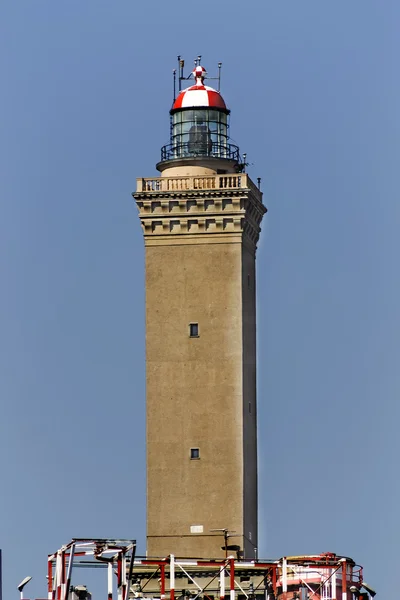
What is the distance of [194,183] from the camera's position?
384 ft

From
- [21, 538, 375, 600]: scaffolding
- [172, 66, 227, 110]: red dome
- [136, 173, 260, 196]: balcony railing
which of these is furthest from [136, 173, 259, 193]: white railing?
[21, 538, 375, 600]: scaffolding

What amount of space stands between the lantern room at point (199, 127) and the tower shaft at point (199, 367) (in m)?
2.20

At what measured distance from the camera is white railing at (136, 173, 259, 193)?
383ft

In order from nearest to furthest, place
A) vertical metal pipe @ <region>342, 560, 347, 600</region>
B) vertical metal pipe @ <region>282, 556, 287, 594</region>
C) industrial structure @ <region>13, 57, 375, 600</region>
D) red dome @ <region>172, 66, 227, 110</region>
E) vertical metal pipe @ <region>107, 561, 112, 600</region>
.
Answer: vertical metal pipe @ <region>107, 561, 112, 600</region>, vertical metal pipe @ <region>342, 560, 347, 600</region>, vertical metal pipe @ <region>282, 556, 287, 594</region>, industrial structure @ <region>13, 57, 375, 600</region>, red dome @ <region>172, 66, 227, 110</region>

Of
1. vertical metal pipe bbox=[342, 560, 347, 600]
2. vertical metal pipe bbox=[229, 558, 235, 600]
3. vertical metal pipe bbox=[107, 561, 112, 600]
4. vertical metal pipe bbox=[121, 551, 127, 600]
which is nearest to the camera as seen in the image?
vertical metal pipe bbox=[107, 561, 112, 600]

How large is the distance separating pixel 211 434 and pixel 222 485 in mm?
1810

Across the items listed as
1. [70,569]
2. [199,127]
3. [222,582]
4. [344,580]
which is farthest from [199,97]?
[70,569]

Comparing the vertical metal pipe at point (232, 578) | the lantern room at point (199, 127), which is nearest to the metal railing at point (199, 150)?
the lantern room at point (199, 127)

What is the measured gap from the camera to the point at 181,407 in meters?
115

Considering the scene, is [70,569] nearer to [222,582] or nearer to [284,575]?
[222,582]

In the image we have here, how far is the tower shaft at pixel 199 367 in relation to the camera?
11462 cm

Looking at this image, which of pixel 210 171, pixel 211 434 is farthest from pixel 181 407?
pixel 210 171

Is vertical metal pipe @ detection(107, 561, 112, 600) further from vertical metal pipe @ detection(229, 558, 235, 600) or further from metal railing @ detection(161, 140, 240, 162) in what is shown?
metal railing @ detection(161, 140, 240, 162)

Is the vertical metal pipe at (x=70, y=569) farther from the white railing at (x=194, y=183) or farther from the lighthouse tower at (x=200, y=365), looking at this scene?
the white railing at (x=194, y=183)
